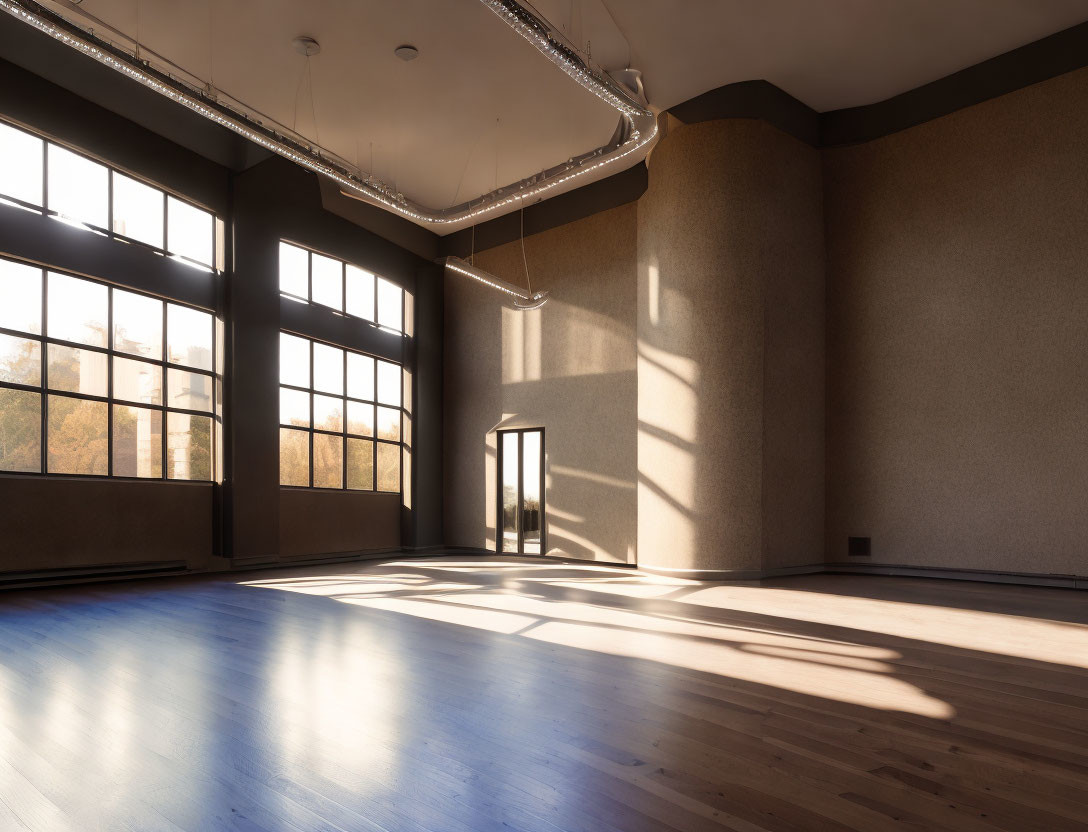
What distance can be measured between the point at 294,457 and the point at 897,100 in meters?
9.99

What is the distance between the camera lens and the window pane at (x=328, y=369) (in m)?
11.6

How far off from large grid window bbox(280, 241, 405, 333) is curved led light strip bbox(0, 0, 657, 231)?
7.82 feet

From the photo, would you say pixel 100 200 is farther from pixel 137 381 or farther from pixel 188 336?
pixel 137 381

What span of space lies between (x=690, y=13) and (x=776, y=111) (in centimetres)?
226

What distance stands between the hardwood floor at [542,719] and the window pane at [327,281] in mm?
6552

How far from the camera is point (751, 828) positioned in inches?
85.4

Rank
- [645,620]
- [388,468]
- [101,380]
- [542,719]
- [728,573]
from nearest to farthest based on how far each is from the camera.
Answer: [542,719] → [645,620] → [101,380] → [728,573] → [388,468]

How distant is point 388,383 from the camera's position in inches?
509

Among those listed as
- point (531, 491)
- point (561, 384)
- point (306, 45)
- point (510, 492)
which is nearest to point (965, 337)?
point (561, 384)

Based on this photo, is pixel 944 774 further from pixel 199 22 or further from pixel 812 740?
pixel 199 22

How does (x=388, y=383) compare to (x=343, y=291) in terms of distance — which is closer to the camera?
(x=343, y=291)

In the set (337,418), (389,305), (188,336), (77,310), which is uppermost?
(389,305)

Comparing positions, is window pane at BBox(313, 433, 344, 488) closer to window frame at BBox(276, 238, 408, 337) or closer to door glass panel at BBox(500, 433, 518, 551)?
window frame at BBox(276, 238, 408, 337)

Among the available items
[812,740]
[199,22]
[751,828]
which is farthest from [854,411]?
[199,22]
